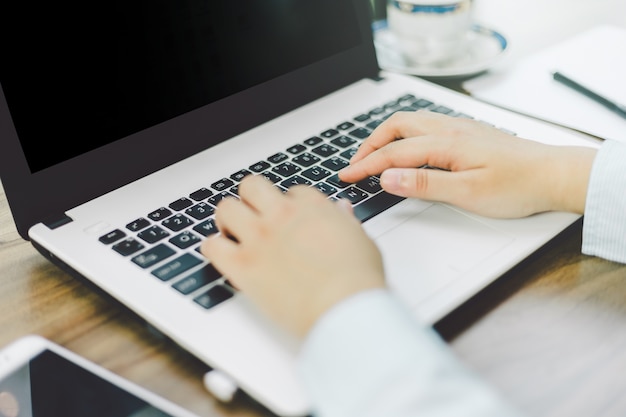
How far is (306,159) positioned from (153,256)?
190 millimetres

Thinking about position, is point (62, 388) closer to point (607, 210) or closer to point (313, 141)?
point (313, 141)

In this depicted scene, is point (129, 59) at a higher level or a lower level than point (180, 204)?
higher

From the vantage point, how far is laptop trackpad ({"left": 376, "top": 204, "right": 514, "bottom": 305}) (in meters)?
0.48

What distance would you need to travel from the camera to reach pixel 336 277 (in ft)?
1.40

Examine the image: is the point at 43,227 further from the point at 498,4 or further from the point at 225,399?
the point at 498,4

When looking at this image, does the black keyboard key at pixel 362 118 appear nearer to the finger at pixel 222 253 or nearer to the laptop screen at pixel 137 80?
the laptop screen at pixel 137 80

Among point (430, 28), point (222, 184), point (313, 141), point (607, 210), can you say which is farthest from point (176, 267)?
point (430, 28)

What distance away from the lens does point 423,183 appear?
1.84 ft

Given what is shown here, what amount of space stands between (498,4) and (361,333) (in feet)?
3.02

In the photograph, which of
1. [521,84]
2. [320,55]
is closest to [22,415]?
[320,55]

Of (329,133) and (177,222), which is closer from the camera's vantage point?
(177,222)

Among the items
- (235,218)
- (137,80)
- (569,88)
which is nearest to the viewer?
(235,218)

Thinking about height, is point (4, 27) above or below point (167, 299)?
above

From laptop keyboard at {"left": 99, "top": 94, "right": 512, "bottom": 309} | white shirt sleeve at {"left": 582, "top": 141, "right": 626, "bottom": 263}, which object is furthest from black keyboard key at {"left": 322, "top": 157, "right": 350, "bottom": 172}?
white shirt sleeve at {"left": 582, "top": 141, "right": 626, "bottom": 263}
